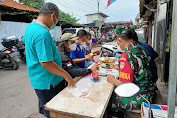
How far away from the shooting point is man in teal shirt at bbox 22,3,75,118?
1.34m

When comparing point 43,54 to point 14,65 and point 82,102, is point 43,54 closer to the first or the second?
point 82,102

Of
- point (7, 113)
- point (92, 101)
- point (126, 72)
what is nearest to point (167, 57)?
point (126, 72)

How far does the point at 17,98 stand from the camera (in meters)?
3.25

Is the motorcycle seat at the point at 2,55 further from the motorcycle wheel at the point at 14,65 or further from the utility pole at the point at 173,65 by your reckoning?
the utility pole at the point at 173,65

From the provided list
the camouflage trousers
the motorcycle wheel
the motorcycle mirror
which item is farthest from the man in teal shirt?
the motorcycle wheel

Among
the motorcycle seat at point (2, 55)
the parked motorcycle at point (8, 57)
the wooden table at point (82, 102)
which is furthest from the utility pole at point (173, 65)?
the motorcycle seat at point (2, 55)

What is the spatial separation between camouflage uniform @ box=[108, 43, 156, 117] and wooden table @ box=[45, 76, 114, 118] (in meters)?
0.28

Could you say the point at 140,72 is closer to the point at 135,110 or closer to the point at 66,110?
the point at 135,110

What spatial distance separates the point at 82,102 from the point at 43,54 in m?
0.66

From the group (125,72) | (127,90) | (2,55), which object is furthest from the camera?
(2,55)

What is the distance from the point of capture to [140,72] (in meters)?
1.60

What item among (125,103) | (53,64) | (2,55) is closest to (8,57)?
(2,55)

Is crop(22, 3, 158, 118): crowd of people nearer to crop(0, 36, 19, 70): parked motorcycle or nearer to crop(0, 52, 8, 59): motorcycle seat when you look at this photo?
crop(0, 36, 19, 70): parked motorcycle

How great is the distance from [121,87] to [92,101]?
521 mm
